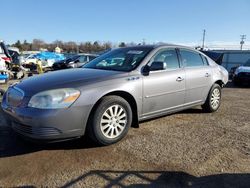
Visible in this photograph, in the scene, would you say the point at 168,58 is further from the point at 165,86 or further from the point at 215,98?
the point at 215,98

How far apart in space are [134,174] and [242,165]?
1.44m

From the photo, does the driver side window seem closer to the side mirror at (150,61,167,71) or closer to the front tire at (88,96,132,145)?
the side mirror at (150,61,167,71)

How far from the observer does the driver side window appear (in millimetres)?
4684

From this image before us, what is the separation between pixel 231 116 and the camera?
578 centimetres

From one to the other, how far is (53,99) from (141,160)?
1412 millimetres

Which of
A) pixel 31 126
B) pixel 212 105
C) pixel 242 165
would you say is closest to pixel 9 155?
pixel 31 126

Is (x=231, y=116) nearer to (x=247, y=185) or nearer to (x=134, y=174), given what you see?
(x=247, y=185)

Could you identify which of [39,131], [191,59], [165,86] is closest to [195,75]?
[191,59]

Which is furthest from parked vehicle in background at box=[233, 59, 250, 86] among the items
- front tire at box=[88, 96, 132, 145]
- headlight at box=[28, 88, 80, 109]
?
headlight at box=[28, 88, 80, 109]

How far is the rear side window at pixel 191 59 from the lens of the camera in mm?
5179

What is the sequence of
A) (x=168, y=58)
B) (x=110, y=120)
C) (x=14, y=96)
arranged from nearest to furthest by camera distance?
(x=14, y=96) < (x=110, y=120) < (x=168, y=58)

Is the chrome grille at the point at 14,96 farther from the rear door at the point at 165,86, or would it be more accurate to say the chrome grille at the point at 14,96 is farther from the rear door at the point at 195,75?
the rear door at the point at 195,75

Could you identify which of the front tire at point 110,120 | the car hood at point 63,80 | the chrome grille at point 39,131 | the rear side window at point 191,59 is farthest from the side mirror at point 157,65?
the chrome grille at point 39,131

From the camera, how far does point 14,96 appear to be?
12.1 ft
